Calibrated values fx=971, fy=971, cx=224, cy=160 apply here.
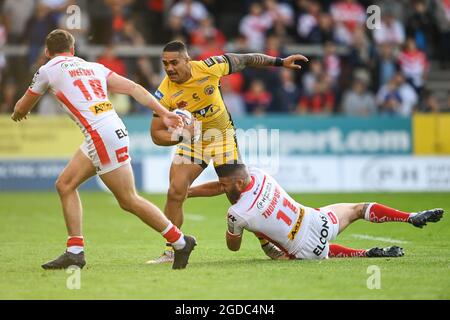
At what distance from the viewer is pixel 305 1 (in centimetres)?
2483

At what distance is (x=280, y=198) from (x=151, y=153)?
11639 mm

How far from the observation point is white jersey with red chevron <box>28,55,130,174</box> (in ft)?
30.5

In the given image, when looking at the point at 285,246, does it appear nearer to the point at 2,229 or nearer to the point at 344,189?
the point at 2,229

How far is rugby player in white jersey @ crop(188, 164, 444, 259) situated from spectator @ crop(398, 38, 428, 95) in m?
13.7

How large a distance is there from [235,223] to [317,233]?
87cm

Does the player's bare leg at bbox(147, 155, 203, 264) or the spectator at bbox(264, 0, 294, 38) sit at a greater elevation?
the spectator at bbox(264, 0, 294, 38)

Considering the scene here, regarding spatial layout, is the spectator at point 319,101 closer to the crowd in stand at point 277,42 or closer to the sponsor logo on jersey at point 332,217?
the crowd in stand at point 277,42

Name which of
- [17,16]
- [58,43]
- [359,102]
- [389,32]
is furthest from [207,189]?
[389,32]

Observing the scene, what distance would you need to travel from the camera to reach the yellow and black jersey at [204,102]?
11.0 metres

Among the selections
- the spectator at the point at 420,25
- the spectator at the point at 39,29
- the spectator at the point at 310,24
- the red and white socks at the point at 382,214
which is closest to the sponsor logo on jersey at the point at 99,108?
the red and white socks at the point at 382,214

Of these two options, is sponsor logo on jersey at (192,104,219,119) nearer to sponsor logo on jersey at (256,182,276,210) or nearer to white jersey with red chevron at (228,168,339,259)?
white jersey with red chevron at (228,168,339,259)

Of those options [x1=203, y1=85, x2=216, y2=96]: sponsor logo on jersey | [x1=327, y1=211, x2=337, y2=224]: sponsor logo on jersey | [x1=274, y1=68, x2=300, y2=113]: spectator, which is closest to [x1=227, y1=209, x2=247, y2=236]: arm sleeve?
[x1=327, y1=211, x2=337, y2=224]: sponsor logo on jersey

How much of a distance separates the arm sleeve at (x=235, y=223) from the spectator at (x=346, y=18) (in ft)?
49.7

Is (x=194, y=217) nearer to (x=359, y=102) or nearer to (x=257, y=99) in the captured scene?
(x=257, y=99)
